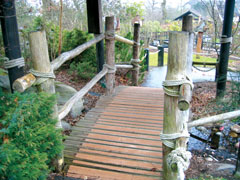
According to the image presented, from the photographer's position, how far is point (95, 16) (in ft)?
16.4

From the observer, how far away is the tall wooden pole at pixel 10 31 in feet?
9.95

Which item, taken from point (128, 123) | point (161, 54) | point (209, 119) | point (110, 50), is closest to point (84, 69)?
point (110, 50)

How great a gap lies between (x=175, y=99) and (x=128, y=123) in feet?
5.11

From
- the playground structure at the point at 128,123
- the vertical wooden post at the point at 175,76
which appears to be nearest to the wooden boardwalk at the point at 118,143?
the playground structure at the point at 128,123

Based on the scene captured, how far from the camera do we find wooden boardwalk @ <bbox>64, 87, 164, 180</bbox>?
8.55ft

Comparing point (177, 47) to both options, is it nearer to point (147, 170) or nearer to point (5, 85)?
point (147, 170)

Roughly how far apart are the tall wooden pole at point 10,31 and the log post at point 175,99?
7.18 ft

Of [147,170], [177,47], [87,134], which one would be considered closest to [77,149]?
[87,134]

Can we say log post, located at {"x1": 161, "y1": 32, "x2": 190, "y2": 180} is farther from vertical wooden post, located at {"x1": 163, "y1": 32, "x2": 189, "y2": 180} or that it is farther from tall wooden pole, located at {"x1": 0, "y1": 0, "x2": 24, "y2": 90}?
tall wooden pole, located at {"x1": 0, "y1": 0, "x2": 24, "y2": 90}

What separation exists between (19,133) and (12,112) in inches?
7.9

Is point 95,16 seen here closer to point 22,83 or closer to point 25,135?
point 22,83

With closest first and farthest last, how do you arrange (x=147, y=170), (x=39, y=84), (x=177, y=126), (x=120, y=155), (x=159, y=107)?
(x=177, y=126)
(x=39, y=84)
(x=147, y=170)
(x=120, y=155)
(x=159, y=107)

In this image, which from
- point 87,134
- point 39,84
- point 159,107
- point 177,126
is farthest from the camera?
point 159,107

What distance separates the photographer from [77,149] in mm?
2949
